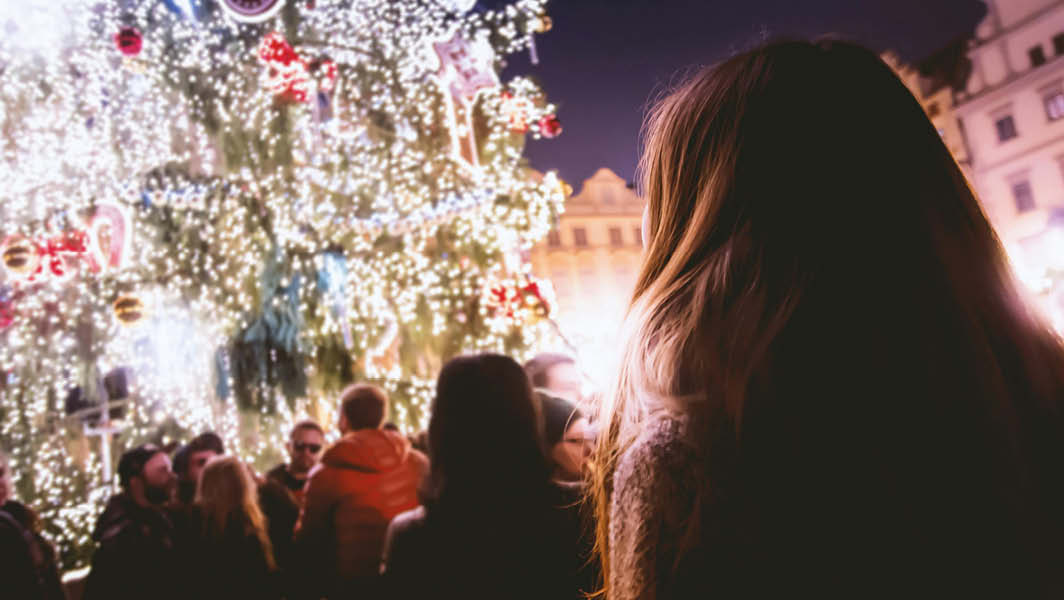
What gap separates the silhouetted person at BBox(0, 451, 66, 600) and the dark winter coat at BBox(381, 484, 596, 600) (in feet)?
9.86

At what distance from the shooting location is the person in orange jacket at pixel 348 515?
3.56 metres

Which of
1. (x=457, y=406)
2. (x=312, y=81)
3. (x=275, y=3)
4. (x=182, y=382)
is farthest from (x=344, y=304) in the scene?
(x=457, y=406)

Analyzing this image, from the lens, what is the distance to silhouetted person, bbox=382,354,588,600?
6.58 ft

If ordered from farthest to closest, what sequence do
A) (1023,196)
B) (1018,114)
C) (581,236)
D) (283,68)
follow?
(581,236) < (1023,196) < (1018,114) < (283,68)

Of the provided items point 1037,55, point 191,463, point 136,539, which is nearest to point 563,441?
point 136,539

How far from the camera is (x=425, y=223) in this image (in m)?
10.6

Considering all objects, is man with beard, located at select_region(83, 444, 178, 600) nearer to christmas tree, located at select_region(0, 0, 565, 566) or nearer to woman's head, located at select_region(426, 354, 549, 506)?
woman's head, located at select_region(426, 354, 549, 506)

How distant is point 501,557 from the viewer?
2.00m

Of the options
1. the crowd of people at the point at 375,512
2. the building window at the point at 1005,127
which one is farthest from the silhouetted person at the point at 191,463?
the building window at the point at 1005,127

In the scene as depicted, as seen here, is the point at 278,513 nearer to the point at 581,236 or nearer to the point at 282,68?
the point at 282,68

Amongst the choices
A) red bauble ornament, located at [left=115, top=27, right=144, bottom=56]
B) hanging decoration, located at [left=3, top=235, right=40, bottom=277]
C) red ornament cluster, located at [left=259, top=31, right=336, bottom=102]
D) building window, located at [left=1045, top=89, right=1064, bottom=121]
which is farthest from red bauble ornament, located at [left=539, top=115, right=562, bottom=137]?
building window, located at [left=1045, top=89, right=1064, bottom=121]

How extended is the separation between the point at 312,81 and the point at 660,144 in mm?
9997

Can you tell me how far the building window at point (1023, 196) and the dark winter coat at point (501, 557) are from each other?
23.2 meters

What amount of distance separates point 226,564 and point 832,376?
13.5 ft
